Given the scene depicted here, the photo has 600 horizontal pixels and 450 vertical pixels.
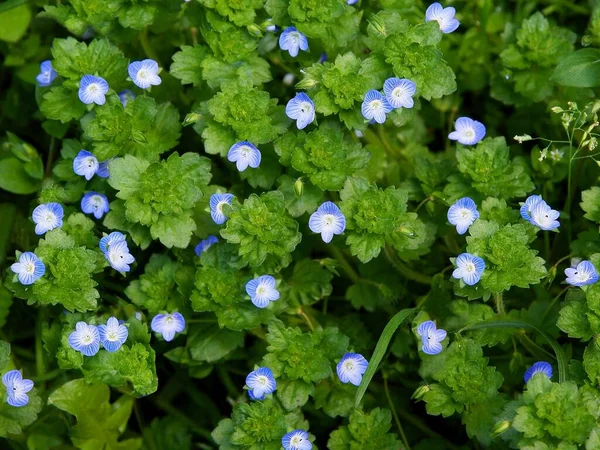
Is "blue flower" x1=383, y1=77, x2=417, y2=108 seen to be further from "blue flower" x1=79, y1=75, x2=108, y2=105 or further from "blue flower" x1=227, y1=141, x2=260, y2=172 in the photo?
"blue flower" x1=79, y1=75, x2=108, y2=105

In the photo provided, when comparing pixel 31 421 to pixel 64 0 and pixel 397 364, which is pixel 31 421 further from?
pixel 64 0

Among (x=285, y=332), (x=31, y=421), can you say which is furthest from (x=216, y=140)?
(x=31, y=421)

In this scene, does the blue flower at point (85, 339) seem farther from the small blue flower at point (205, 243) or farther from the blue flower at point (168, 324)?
the small blue flower at point (205, 243)

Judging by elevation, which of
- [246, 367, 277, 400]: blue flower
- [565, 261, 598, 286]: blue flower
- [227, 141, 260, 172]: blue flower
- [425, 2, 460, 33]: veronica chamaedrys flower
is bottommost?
[246, 367, 277, 400]: blue flower

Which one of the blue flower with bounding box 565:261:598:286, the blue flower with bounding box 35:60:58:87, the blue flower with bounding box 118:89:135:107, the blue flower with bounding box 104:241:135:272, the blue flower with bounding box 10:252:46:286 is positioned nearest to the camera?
the blue flower with bounding box 565:261:598:286

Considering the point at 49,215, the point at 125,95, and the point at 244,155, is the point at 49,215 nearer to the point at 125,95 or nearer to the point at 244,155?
the point at 125,95

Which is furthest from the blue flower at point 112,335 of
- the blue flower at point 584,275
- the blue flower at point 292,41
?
the blue flower at point 584,275

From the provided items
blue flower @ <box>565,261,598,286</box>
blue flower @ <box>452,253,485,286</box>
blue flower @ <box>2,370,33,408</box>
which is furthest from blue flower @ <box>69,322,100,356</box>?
blue flower @ <box>565,261,598,286</box>
